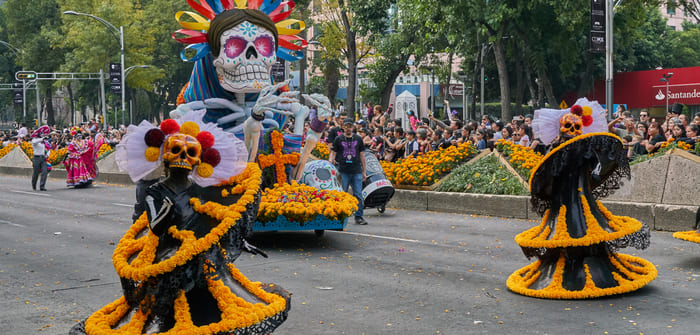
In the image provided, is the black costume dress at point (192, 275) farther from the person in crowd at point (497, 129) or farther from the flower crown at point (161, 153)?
the person in crowd at point (497, 129)

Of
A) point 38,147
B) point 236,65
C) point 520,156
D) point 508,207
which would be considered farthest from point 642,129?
point 38,147

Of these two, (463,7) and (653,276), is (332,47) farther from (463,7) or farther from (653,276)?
(653,276)

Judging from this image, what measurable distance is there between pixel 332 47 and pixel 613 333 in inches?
1445

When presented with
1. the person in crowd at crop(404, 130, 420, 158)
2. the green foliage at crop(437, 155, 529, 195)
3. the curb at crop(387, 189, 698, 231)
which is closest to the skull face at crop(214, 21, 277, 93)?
the curb at crop(387, 189, 698, 231)

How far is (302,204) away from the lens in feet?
34.9

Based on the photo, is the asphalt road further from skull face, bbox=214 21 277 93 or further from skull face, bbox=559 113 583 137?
skull face, bbox=214 21 277 93

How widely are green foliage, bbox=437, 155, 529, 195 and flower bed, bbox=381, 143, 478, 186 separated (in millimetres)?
270

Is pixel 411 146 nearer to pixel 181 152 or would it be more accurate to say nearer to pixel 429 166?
pixel 429 166

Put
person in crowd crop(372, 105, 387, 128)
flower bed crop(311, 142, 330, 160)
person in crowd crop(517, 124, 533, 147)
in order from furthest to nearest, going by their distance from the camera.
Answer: person in crowd crop(372, 105, 387, 128), flower bed crop(311, 142, 330, 160), person in crowd crop(517, 124, 533, 147)

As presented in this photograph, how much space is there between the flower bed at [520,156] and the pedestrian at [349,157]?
3.17 metres

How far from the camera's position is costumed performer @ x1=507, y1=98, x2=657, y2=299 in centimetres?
747

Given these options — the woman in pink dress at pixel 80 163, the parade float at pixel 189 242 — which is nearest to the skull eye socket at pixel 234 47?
the parade float at pixel 189 242

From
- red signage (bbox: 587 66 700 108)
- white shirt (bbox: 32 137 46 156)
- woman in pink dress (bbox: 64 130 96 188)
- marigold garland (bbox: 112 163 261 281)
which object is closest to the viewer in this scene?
marigold garland (bbox: 112 163 261 281)

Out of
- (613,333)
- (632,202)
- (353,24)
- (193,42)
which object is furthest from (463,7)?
(613,333)
